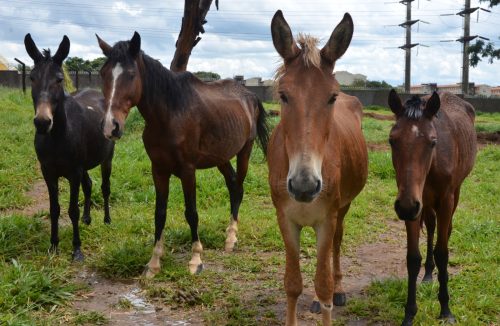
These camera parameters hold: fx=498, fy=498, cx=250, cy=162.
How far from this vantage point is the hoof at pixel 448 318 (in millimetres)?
3727

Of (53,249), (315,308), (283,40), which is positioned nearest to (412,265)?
(315,308)

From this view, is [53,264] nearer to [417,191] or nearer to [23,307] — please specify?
[23,307]

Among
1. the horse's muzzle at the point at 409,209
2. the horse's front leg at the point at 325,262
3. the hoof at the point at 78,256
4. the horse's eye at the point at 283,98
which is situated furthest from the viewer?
the hoof at the point at 78,256

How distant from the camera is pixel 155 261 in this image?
479 cm

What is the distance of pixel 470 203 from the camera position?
24.4 feet

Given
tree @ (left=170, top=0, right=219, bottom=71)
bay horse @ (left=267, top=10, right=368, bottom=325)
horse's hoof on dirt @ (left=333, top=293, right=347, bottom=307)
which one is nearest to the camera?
bay horse @ (left=267, top=10, right=368, bottom=325)

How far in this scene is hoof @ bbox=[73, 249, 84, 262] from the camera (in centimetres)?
500

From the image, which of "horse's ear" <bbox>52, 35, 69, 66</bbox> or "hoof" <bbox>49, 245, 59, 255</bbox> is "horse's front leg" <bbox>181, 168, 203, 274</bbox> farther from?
"horse's ear" <bbox>52, 35, 69, 66</bbox>

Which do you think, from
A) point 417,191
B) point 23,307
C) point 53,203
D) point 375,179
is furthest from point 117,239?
point 375,179

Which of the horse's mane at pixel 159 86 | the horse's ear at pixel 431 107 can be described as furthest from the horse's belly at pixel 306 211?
the horse's mane at pixel 159 86

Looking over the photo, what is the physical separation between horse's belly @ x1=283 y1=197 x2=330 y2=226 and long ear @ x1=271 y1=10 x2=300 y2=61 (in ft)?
3.02

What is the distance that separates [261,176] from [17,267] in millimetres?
4931

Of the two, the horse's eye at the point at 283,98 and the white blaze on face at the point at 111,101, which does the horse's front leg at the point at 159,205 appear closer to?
the white blaze on face at the point at 111,101

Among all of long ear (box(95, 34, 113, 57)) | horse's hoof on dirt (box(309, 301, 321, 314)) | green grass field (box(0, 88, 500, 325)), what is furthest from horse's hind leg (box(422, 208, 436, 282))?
long ear (box(95, 34, 113, 57))
